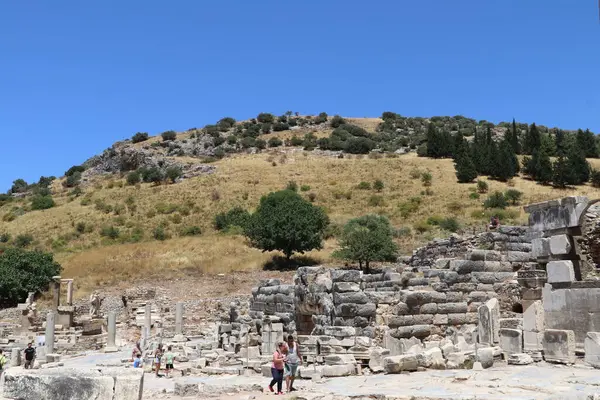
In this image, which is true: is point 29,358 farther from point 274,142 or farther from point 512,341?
point 274,142

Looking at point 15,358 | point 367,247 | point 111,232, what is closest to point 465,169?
point 367,247

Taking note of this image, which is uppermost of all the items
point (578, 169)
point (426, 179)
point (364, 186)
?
point (578, 169)

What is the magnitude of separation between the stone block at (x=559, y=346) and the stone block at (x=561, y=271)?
1611 mm

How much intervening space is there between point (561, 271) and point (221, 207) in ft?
152

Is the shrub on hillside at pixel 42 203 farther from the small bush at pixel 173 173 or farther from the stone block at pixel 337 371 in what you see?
the stone block at pixel 337 371

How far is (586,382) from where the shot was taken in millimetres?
8211

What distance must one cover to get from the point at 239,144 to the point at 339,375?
80966 millimetres

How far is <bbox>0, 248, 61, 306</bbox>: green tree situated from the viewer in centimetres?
3781

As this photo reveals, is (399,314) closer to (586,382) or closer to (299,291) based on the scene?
(299,291)

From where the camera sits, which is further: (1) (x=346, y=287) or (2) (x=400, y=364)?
(1) (x=346, y=287)

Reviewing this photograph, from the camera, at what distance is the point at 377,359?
10.7 m

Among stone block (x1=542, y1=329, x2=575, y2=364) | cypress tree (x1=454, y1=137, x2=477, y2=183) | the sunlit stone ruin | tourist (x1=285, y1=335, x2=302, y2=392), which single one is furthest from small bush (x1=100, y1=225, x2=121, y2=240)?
stone block (x1=542, y1=329, x2=575, y2=364)

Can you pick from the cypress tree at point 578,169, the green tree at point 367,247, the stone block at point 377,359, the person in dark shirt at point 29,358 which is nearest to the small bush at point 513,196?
the cypress tree at point 578,169

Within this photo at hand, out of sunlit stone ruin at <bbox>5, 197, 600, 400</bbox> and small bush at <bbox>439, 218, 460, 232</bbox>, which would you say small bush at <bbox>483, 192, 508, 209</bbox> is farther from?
sunlit stone ruin at <bbox>5, 197, 600, 400</bbox>
